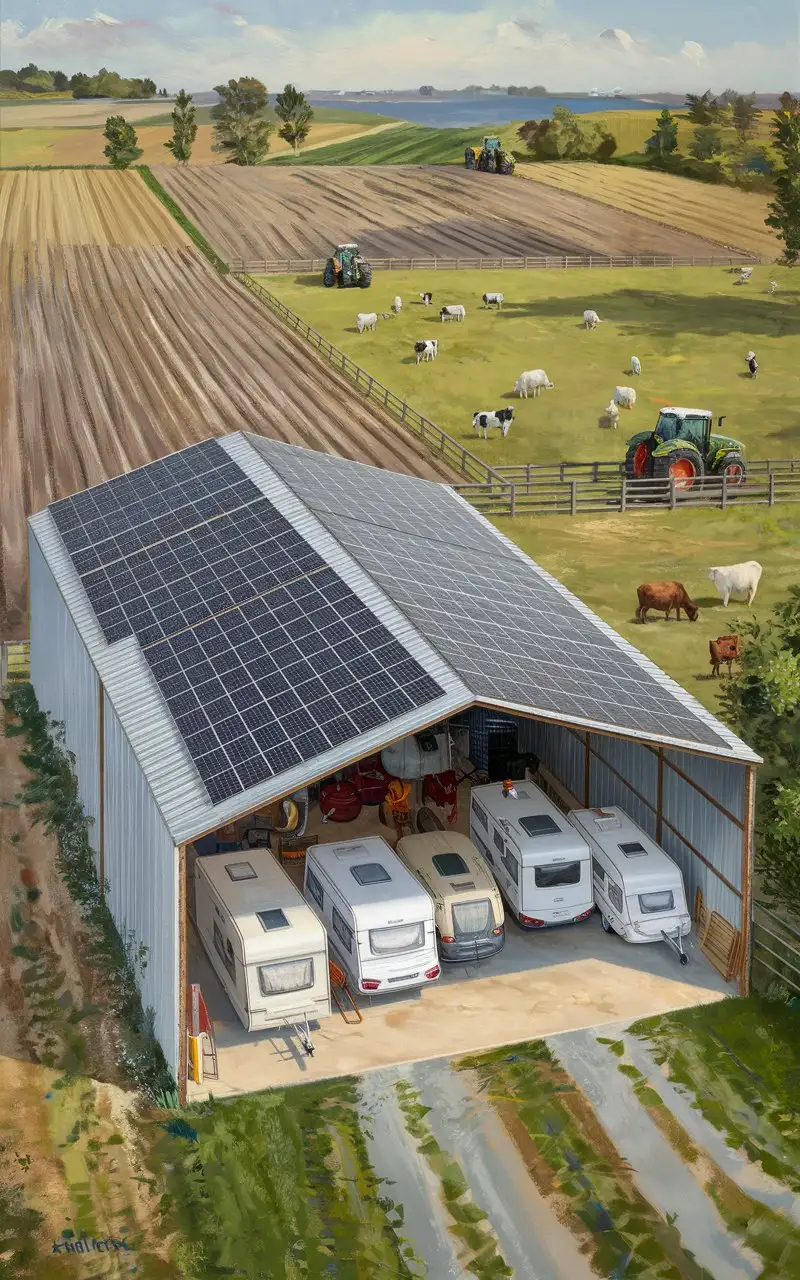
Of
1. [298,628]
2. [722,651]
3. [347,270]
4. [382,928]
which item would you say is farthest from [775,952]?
[347,270]

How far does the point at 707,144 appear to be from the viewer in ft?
429

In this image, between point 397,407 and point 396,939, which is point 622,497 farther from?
point 396,939

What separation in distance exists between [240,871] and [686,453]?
3332 cm

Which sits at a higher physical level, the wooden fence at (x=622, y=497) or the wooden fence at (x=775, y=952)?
the wooden fence at (x=622, y=497)

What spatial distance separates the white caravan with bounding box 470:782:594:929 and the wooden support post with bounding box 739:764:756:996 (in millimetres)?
2734

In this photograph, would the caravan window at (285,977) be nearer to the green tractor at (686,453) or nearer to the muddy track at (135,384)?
the muddy track at (135,384)

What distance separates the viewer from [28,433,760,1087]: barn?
894 inches

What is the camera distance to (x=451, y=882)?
984 inches

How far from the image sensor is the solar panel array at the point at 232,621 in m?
23.1

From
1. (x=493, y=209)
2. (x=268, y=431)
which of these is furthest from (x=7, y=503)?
(x=493, y=209)

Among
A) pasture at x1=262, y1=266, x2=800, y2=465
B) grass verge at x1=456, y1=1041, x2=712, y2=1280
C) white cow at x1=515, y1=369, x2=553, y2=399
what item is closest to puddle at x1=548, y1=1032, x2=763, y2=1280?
grass verge at x1=456, y1=1041, x2=712, y2=1280

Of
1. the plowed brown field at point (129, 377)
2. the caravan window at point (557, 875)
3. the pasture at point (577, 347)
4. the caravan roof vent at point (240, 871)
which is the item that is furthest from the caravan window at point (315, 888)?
the pasture at point (577, 347)

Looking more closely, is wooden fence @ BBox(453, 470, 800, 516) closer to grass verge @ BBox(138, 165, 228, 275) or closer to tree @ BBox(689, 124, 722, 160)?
grass verge @ BBox(138, 165, 228, 275)

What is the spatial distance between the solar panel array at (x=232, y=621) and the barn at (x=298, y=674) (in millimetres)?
51
